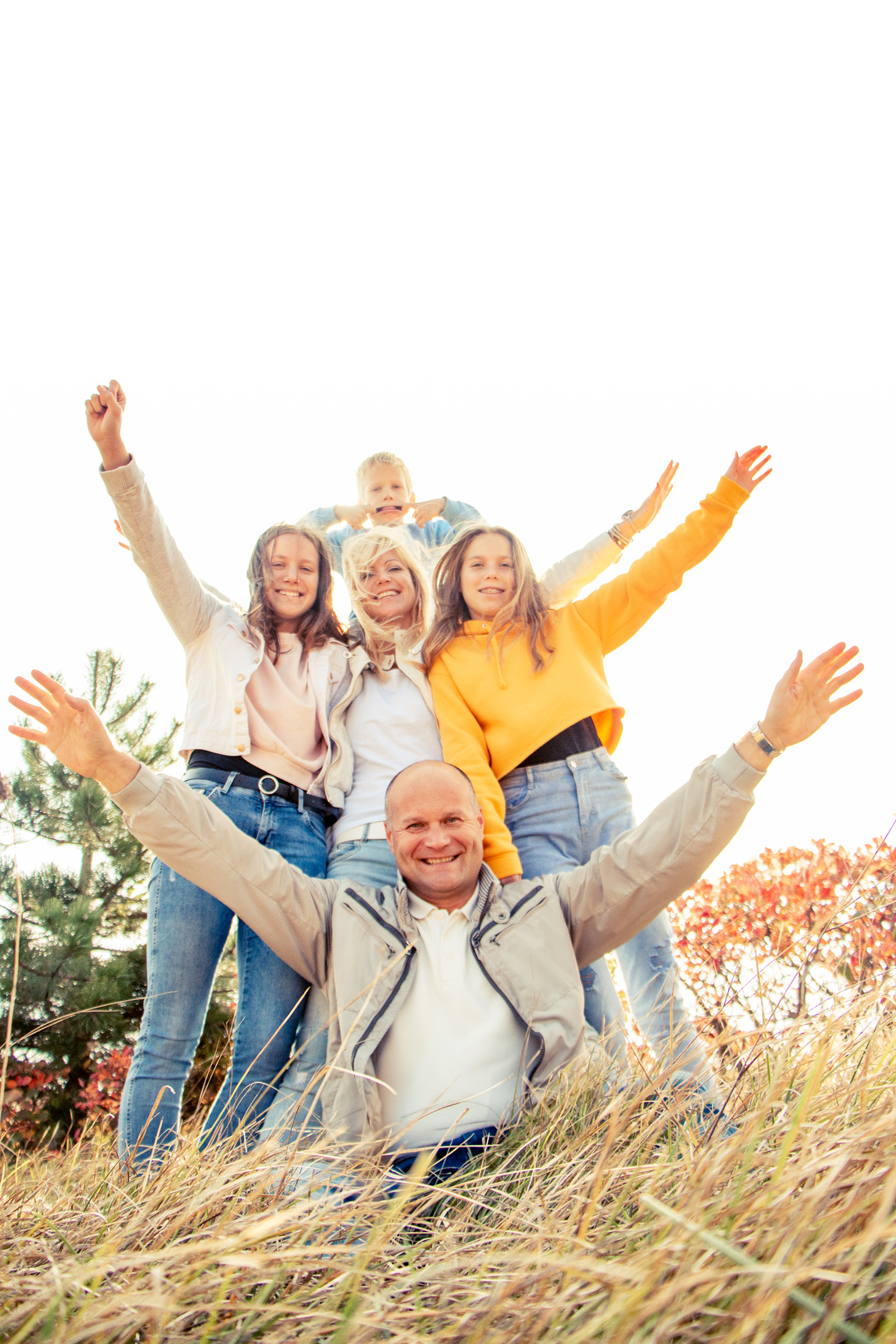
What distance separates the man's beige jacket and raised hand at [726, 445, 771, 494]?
1704mm

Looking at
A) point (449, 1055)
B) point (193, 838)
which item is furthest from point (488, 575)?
point (449, 1055)

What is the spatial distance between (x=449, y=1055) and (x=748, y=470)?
2654mm

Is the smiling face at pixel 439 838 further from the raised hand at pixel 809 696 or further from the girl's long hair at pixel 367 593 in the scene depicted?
the girl's long hair at pixel 367 593

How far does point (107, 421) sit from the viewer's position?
3209 millimetres

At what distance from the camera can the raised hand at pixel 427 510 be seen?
16.2 feet

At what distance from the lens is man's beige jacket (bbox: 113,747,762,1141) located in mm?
2404

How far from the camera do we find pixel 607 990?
10.4 feet

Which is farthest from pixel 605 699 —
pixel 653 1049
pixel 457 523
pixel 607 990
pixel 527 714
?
pixel 457 523

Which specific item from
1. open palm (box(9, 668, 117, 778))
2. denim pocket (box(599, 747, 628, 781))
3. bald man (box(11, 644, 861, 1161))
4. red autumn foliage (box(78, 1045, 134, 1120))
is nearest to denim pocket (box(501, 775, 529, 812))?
denim pocket (box(599, 747, 628, 781))

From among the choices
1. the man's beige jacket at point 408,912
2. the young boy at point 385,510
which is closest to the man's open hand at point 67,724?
the man's beige jacket at point 408,912

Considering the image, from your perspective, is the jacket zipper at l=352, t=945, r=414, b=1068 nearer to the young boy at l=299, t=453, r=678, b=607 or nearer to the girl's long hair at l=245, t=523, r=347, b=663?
the girl's long hair at l=245, t=523, r=347, b=663

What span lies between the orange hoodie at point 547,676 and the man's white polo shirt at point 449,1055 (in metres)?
0.55

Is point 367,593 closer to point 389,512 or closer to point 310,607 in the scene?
point 310,607

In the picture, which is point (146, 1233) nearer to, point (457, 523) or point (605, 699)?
point (605, 699)
